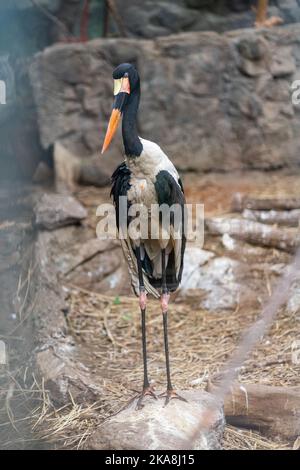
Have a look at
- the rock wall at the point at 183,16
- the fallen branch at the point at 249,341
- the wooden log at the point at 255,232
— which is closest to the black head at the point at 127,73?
the fallen branch at the point at 249,341

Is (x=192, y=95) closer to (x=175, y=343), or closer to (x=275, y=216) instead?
(x=275, y=216)

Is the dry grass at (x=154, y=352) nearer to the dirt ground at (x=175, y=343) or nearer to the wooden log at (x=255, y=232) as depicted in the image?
the dirt ground at (x=175, y=343)

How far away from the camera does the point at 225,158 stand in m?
5.04

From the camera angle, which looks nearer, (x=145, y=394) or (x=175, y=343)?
(x=145, y=394)

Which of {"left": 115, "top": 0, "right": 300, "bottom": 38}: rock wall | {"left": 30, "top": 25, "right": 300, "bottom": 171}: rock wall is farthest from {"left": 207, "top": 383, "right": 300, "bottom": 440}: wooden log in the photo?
{"left": 115, "top": 0, "right": 300, "bottom": 38}: rock wall

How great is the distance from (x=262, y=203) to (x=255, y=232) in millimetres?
214

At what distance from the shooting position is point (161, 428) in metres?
2.58

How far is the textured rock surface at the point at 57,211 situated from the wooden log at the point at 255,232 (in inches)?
31.8

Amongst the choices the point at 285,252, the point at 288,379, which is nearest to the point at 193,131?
the point at 285,252

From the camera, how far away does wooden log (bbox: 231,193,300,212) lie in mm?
4426

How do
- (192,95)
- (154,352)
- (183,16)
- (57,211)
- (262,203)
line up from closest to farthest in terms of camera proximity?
(154,352) → (57,211) → (262,203) → (192,95) → (183,16)

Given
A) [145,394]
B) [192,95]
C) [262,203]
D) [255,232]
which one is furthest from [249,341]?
[192,95]
